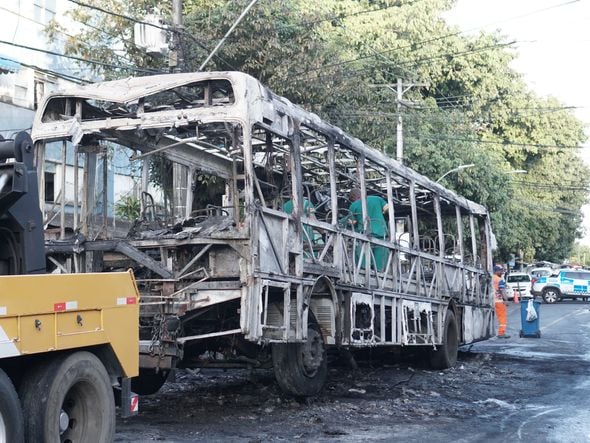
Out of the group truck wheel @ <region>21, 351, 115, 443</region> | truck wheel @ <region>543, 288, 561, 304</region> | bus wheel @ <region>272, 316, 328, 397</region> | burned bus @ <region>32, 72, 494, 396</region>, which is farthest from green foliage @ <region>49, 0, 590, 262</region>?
truck wheel @ <region>21, 351, 115, 443</region>

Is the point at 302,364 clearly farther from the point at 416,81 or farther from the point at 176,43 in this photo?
the point at 416,81

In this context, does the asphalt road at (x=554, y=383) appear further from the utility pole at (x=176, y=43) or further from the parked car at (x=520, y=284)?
the parked car at (x=520, y=284)

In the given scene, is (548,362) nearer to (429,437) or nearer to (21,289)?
(429,437)

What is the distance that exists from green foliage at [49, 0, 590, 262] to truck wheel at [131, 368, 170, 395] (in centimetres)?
212

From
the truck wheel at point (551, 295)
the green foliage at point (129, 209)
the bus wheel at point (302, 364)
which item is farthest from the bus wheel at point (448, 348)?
the truck wheel at point (551, 295)

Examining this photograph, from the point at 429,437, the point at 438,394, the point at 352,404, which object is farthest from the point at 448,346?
the point at 429,437

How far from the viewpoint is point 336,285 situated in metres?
9.68

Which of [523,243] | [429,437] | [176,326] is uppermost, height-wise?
[523,243]

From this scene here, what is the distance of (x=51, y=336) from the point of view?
5324mm

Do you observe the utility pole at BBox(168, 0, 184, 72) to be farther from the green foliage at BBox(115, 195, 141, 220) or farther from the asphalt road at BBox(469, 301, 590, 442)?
the asphalt road at BBox(469, 301, 590, 442)

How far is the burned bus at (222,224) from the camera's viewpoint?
782cm

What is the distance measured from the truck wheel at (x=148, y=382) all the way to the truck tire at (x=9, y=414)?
3.81m

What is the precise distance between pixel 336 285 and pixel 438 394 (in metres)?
2.20

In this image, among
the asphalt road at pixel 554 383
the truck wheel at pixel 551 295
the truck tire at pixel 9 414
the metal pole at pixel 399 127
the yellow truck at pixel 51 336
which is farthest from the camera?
the truck wheel at pixel 551 295
